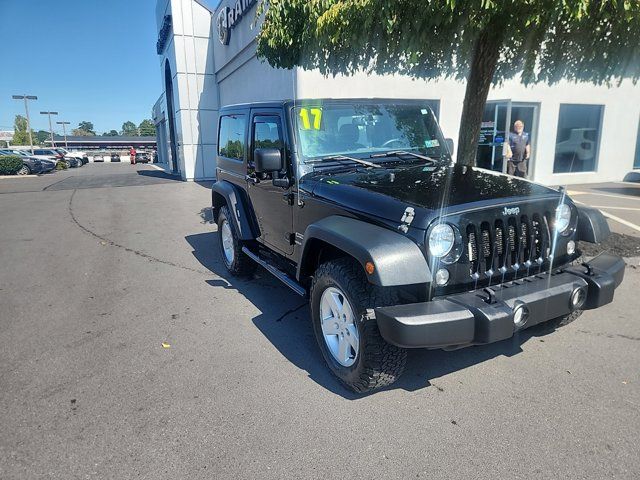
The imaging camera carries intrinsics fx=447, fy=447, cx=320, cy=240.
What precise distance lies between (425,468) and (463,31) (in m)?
4.30

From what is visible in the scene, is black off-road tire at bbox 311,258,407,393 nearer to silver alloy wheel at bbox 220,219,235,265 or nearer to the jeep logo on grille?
the jeep logo on grille

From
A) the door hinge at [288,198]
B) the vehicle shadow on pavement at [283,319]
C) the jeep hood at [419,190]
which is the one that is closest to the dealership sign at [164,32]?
the vehicle shadow on pavement at [283,319]

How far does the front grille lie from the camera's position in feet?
9.22

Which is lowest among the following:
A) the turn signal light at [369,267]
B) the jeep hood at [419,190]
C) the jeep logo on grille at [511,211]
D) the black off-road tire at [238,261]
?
the black off-road tire at [238,261]

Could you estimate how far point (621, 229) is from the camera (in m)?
7.30

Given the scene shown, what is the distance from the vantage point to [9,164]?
92.2ft

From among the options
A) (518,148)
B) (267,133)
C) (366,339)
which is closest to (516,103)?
(518,148)

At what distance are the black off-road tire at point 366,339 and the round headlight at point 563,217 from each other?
1.39 metres

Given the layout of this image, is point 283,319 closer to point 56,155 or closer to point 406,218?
point 406,218

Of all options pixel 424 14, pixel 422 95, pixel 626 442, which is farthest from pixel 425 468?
pixel 422 95

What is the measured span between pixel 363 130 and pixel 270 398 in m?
2.40

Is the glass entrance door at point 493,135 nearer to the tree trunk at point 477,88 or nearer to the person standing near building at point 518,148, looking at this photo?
the person standing near building at point 518,148

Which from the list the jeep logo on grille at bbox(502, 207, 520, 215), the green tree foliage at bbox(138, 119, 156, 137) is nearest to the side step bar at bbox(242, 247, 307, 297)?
the jeep logo on grille at bbox(502, 207, 520, 215)

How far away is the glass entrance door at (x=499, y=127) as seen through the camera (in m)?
13.0
